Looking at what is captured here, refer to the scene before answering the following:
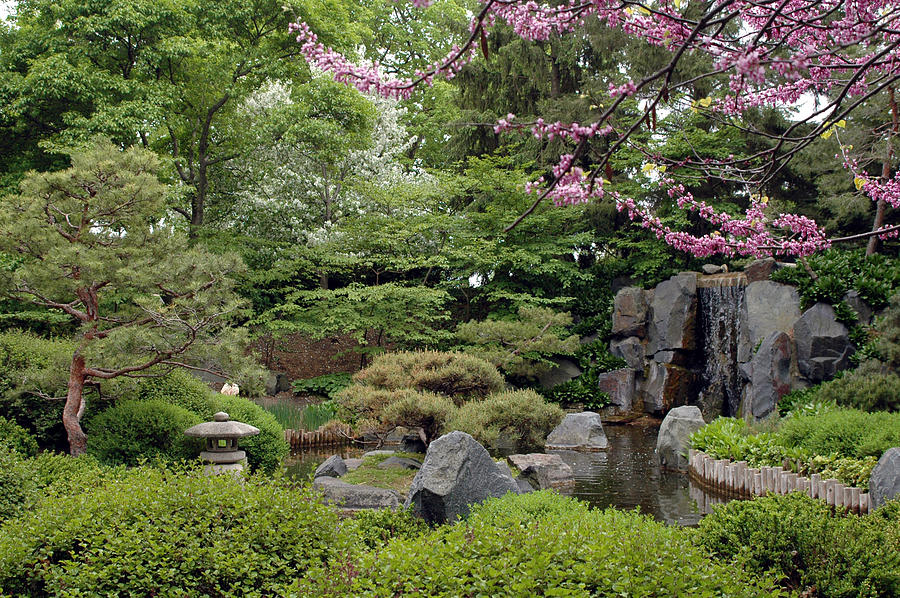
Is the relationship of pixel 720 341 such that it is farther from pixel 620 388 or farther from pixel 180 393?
pixel 180 393

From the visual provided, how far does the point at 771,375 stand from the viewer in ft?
40.9

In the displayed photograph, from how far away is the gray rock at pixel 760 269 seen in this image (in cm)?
1395

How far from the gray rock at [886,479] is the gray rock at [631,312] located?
1064cm

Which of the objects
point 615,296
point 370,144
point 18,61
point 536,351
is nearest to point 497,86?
point 370,144

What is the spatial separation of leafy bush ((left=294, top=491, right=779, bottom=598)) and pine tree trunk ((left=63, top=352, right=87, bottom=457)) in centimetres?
530

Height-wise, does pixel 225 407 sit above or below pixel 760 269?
below

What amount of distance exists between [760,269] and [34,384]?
13.1 meters

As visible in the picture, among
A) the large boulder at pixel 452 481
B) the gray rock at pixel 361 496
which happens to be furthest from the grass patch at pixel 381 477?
the large boulder at pixel 452 481

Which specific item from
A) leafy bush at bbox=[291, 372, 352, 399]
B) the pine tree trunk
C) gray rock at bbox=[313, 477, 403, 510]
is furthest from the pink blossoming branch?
leafy bush at bbox=[291, 372, 352, 399]

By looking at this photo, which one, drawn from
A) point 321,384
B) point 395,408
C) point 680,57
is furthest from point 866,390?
point 321,384

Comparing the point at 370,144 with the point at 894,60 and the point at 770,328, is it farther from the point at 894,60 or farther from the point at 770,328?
the point at 894,60

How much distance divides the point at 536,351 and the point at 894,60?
12658mm

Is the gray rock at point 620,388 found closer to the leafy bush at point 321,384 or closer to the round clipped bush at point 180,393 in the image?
the leafy bush at point 321,384

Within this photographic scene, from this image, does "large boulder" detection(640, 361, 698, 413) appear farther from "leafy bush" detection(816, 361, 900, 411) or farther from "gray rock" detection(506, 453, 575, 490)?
"gray rock" detection(506, 453, 575, 490)
